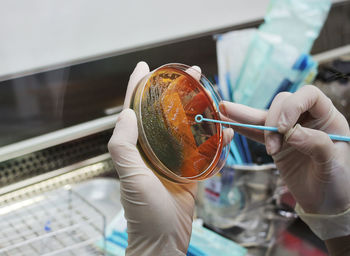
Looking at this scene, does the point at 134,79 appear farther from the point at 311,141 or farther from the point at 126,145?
the point at 311,141

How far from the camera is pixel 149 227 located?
0.96 metres

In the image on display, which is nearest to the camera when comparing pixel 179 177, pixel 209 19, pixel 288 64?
pixel 179 177

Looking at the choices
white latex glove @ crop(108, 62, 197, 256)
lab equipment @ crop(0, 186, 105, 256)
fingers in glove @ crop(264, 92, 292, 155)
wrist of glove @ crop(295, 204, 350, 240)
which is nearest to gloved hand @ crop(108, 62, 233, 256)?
white latex glove @ crop(108, 62, 197, 256)

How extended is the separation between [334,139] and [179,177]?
48 cm

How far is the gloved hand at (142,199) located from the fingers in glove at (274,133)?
0.11 metres

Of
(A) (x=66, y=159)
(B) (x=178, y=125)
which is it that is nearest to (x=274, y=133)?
(B) (x=178, y=125)

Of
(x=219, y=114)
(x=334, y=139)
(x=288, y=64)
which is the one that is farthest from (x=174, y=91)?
(x=288, y=64)

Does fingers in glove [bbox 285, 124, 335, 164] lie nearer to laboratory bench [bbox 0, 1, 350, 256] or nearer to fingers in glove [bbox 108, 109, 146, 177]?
fingers in glove [bbox 108, 109, 146, 177]

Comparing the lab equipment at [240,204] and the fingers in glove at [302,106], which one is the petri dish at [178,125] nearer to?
the fingers in glove at [302,106]

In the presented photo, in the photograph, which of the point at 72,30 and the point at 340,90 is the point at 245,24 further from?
the point at 72,30

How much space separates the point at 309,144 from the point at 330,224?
0.32 meters

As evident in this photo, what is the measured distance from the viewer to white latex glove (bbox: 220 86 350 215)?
0.98 m

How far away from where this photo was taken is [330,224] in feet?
3.80

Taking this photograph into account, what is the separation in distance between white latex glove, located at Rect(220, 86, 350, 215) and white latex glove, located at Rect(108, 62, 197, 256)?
0.96 feet
